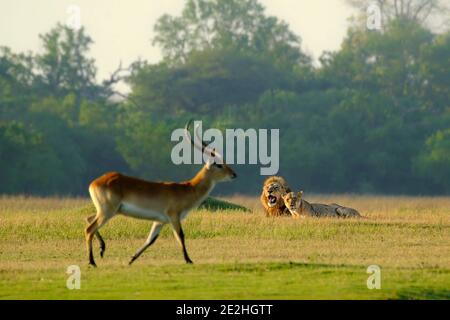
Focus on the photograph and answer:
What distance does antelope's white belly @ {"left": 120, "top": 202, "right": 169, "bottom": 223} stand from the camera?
48.7 feet

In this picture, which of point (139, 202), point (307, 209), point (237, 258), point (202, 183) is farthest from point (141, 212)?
point (307, 209)

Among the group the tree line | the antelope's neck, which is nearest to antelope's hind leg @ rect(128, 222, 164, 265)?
the antelope's neck

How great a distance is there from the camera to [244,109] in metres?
55.2

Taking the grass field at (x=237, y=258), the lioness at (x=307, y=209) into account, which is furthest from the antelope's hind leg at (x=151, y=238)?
the lioness at (x=307, y=209)

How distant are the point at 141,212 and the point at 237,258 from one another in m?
1.41

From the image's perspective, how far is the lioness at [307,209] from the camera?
22.2 metres

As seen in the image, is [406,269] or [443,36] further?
[443,36]

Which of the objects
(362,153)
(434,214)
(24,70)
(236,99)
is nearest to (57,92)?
(24,70)

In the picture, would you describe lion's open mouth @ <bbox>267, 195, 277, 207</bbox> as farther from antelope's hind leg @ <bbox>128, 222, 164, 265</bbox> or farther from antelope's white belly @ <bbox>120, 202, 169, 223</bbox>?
antelope's white belly @ <bbox>120, 202, 169, 223</bbox>

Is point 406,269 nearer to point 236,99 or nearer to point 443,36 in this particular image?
point 236,99

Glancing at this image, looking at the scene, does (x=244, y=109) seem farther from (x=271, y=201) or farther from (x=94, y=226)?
(x=94, y=226)

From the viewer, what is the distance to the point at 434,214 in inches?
918

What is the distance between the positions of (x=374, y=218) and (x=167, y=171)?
1088 inches

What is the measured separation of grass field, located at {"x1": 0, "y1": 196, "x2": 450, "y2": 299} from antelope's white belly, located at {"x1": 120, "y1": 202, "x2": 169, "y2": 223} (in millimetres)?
484
